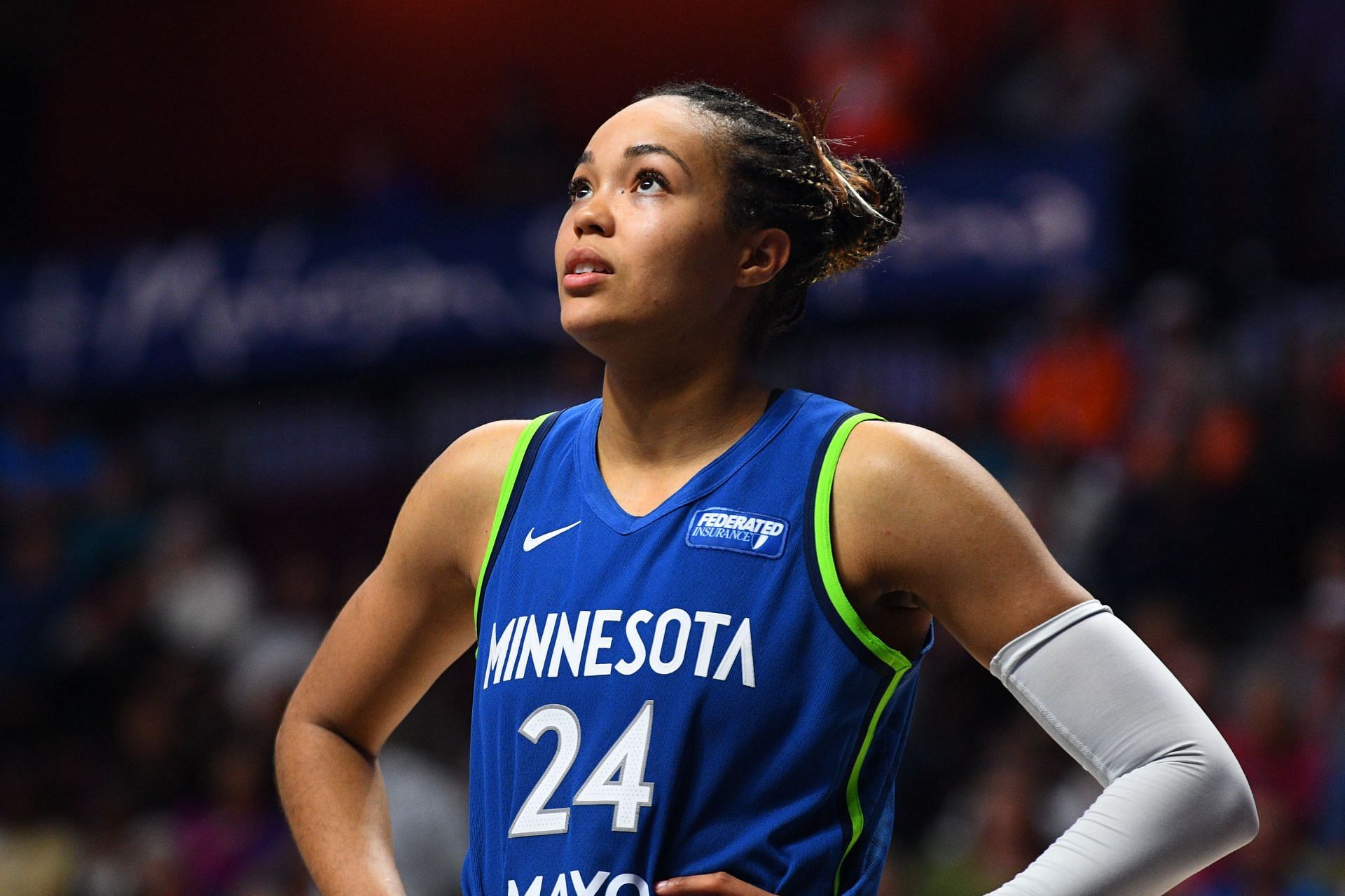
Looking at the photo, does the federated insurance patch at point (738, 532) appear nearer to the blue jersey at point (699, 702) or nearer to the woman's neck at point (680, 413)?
the blue jersey at point (699, 702)

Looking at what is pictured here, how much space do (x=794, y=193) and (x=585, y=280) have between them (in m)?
0.32

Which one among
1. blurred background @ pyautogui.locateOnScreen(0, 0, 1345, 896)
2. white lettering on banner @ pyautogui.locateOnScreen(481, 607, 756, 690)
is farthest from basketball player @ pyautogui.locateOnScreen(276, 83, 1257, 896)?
blurred background @ pyautogui.locateOnScreen(0, 0, 1345, 896)

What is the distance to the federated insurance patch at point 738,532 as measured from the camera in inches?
78.2

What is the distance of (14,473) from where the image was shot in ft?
29.6

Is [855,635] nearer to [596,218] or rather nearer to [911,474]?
[911,474]

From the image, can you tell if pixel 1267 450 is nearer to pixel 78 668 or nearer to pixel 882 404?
pixel 882 404

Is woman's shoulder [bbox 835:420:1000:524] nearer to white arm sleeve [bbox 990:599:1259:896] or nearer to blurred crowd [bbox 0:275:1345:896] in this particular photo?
white arm sleeve [bbox 990:599:1259:896]

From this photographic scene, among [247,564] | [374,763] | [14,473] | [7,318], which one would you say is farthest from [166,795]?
[374,763]

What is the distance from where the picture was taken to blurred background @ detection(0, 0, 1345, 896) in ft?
18.7

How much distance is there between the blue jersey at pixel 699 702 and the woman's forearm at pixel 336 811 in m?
0.20

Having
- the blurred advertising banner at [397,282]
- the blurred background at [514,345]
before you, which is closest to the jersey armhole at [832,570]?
the blurred background at [514,345]

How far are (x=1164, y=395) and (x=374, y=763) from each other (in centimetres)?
451

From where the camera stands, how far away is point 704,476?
82.8 inches

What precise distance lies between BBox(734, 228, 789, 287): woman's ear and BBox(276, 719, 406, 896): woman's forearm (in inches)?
33.8
